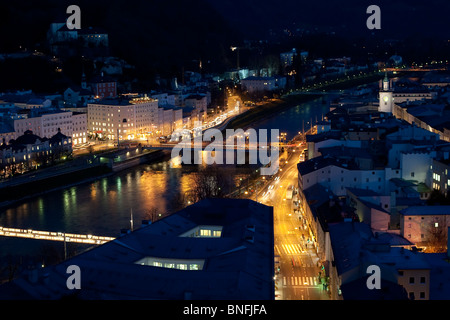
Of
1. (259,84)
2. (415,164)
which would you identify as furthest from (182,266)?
(259,84)

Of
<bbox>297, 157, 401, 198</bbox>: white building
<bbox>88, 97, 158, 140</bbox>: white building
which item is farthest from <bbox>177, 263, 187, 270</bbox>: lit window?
<bbox>88, 97, 158, 140</bbox>: white building

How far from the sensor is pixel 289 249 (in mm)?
6246

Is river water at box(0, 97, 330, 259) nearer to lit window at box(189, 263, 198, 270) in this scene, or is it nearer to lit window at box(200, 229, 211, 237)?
lit window at box(200, 229, 211, 237)

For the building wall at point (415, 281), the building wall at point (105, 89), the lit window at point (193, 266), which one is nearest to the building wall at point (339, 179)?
the building wall at point (415, 281)

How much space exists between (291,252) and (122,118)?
8.39 metres

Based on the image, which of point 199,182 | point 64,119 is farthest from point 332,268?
point 64,119

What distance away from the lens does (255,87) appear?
22.5 meters

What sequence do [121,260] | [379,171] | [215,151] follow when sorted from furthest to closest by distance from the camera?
1. [215,151]
2. [379,171]
3. [121,260]

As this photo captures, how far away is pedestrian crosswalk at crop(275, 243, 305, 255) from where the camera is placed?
20.2 feet

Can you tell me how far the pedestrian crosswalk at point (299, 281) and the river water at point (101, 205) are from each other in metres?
2.17

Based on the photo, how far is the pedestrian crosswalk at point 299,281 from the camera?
5.32m

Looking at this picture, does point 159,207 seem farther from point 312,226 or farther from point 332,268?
point 332,268

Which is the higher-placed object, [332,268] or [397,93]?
[397,93]
